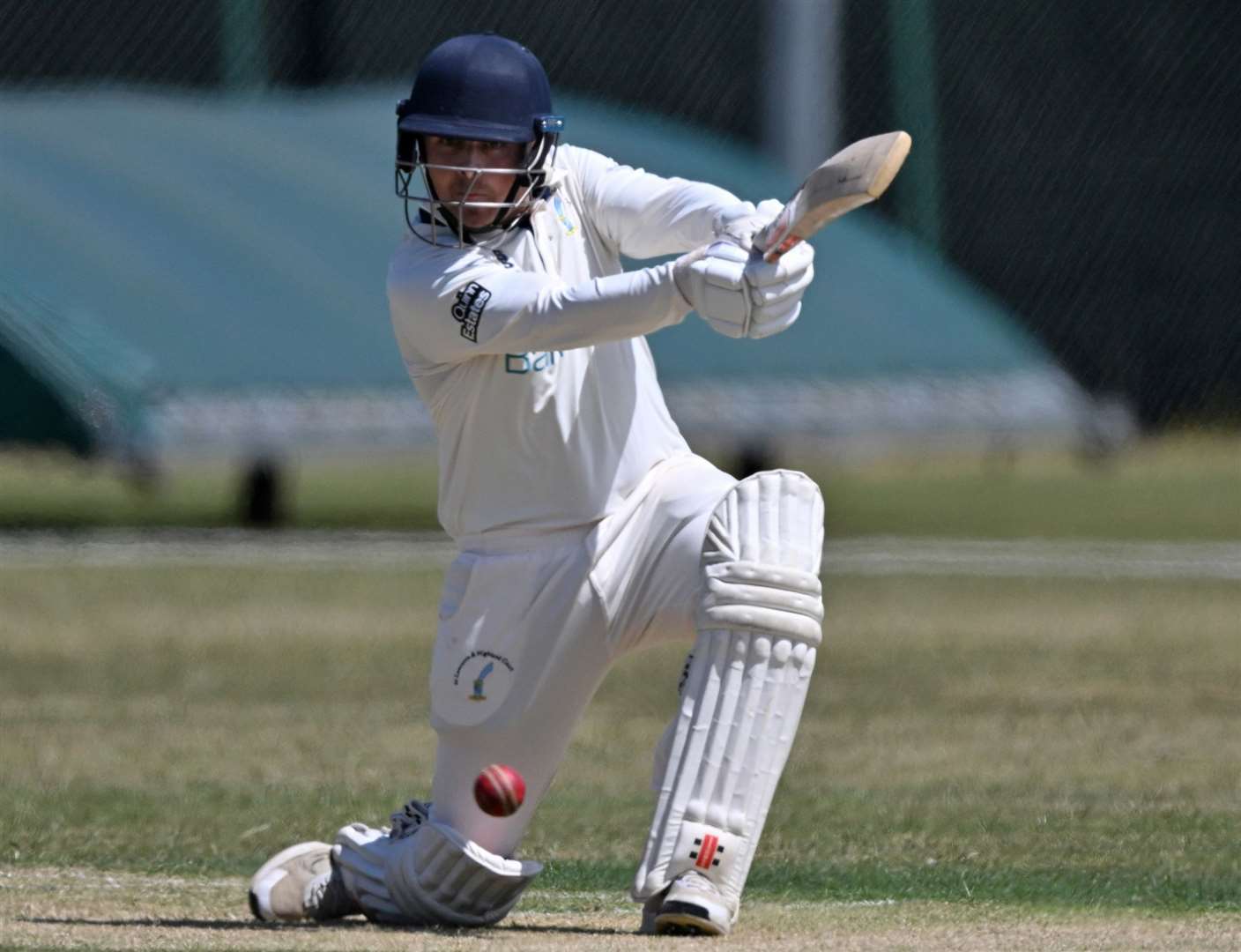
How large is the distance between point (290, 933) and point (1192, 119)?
2311 cm

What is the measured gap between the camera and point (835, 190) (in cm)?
441

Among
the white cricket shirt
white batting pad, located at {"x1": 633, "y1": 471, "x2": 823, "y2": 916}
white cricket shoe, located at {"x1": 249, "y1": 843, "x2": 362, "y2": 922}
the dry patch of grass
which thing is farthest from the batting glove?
white cricket shoe, located at {"x1": 249, "y1": 843, "x2": 362, "y2": 922}

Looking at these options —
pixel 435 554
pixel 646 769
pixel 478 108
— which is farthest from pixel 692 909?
pixel 435 554

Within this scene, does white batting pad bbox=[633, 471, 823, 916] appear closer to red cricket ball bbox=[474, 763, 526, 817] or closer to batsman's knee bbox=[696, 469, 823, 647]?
batsman's knee bbox=[696, 469, 823, 647]

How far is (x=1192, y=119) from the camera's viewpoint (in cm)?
2628

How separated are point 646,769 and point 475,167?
3.29m

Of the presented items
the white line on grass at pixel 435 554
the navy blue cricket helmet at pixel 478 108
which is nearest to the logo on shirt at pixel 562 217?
the navy blue cricket helmet at pixel 478 108

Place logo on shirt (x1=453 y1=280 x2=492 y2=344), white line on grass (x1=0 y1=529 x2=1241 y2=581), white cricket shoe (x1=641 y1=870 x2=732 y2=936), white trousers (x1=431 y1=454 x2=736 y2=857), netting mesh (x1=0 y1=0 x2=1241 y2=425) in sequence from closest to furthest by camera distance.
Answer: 1. white cricket shoe (x1=641 y1=870 x2=732 y2=936)
2. logo on shirt (x1=453 y1=280 x2=492 y2=344)
3. white trousers (x1=431 y1=454 x2=736 y2=857)
4. white line on grass (x1=0 y1=529 x2=1241 y2=581)
5. netting mesh (x1=0 y1=0 x2=1241 y2=425)

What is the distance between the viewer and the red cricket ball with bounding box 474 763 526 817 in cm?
452

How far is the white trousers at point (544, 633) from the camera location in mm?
4727

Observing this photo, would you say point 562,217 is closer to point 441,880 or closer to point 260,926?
point 441,880

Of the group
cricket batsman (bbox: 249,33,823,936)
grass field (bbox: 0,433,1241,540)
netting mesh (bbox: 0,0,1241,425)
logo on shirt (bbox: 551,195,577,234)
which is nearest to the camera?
cricket batsman (bbox: 249,33,823,936)

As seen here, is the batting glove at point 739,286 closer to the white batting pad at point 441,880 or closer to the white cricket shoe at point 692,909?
the white cricket shoe at point 692,909

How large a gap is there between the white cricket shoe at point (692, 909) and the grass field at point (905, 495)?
472 inches
